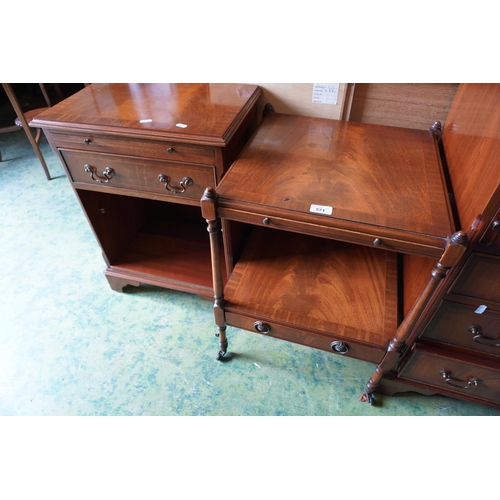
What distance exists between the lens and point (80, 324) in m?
1.36

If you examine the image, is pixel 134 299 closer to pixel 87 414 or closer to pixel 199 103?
pixel 87 414

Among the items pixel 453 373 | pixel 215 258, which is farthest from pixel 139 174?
pixel 453 373

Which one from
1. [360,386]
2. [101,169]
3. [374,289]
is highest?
[101,169]

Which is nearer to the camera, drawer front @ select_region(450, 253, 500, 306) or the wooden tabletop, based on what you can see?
drawer front @ select_region(450, 253, 500, 306)

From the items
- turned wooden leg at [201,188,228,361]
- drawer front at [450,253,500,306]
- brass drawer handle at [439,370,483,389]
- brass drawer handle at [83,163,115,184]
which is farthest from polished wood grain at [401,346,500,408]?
brass drawer handle at [83,163,115,184]

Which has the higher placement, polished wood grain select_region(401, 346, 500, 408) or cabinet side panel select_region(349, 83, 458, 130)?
cabinet side panel select_region(349, 83, 458, 130)

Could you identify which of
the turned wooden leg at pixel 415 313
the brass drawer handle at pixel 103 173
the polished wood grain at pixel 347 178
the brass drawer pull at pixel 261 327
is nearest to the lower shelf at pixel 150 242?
the brass drawer handle at pixel 103 173

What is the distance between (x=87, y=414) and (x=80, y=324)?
0.37m

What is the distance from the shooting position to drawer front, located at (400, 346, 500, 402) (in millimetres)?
958

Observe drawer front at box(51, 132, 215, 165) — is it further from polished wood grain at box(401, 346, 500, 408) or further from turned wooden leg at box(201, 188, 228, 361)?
polished wood grain at box(401, 346, 500, 408)

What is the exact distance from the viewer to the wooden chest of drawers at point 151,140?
0.96 m

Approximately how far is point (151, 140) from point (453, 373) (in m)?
1.10

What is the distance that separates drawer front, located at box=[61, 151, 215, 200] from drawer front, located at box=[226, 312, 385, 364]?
1.36ft

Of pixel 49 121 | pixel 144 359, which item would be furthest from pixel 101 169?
pixel 144 359
